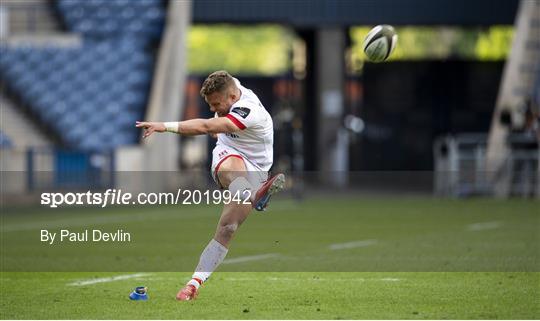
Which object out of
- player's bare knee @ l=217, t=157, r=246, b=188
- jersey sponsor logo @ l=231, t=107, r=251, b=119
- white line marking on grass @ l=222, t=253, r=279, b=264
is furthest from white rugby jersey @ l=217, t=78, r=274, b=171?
white line marking on grass @ l=222, t=253, r=279, b=264

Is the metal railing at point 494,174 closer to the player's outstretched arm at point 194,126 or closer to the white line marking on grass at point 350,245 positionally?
the white line marking on grass at point 350,245

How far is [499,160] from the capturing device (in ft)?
96.9

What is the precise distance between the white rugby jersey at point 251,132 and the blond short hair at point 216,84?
0.55 ft

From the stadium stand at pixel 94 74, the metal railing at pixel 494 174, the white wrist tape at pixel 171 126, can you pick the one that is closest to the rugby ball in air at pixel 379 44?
the white wrist tape at pixel 171 126

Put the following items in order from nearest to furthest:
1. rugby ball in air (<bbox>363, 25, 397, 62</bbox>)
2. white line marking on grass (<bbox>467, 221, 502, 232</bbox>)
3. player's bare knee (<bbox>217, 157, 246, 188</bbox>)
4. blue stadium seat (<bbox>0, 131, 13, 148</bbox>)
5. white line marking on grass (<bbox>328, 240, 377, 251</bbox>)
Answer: player's bare knee (<bbox>217, 157, 246, 188</bbox>) → rugby ball in air (<bbox>363, 25, 397, 62</bbox>) → white line marking on grass (<bbox>328, 240, 377, 251</bbox>) → white line marking on grass (<bbox>467, 221, 502, 232</bbox>) → blue stadium seat (<bbox>0, 131, 13, 148</bbox>)

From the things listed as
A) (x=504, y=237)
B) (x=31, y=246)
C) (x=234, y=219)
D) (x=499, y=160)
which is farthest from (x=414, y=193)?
(x=234, y=219)

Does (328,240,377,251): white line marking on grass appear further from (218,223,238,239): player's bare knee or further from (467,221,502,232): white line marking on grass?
(218,223,238,239): player's bare knee

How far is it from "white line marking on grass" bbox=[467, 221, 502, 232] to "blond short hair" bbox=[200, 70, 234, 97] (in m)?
9.79

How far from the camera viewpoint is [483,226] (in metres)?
20.6

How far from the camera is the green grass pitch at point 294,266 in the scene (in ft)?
34.0

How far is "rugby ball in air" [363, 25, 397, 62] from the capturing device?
1271cm

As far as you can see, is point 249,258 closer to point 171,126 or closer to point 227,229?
point 227,229

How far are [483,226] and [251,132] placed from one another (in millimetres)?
10308

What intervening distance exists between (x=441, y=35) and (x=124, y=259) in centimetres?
3551
